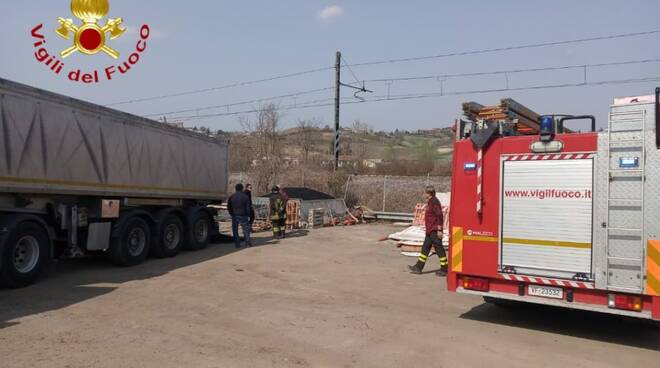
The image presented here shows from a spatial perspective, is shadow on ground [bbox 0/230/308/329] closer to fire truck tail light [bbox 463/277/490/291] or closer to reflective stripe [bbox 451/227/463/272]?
reflective stripe [bbox 451/227/463/272]

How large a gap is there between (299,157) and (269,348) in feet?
95.1

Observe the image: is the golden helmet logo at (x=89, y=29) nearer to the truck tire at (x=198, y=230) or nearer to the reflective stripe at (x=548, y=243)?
the truck tire at (x=198, y=230)

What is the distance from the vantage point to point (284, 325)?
7.05 metres

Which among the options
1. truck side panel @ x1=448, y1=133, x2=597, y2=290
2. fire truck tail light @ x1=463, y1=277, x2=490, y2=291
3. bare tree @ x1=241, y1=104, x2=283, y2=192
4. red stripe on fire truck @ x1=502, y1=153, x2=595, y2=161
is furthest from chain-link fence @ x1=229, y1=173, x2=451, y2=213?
red stripe on fire truck @ x1=502, y1=153, x2=595, y2=161

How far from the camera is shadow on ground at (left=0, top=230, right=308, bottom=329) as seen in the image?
7.68 meters

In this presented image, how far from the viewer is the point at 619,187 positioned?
6297 millimetres

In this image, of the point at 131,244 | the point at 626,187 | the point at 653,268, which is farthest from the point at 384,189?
the point at 653,268

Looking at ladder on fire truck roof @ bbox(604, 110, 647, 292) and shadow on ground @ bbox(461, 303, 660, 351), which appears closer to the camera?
ladder on fire truck roof @ bbox(604, 110, 647, 292)

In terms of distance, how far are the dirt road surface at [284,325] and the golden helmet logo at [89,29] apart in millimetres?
5781

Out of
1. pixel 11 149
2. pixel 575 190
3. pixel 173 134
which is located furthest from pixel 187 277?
pixel 575 190

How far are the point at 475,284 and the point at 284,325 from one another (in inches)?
102

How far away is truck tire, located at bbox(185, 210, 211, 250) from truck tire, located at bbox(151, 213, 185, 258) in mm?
240

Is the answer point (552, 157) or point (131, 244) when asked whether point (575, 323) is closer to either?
point (552, 157)

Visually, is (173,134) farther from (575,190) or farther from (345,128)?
(345,128)
